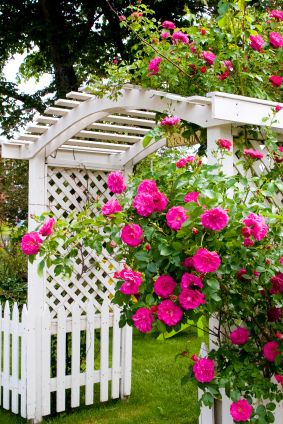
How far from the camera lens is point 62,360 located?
4668 mm

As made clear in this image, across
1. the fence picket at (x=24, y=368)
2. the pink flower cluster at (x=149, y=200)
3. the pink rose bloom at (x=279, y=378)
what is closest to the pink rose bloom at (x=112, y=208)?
the pink flower cluster at (x=149, y=200)

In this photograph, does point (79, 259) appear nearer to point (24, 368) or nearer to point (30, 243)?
point (24, 368)

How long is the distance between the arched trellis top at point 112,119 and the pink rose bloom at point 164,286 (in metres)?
0.81

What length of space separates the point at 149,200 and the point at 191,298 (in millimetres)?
428

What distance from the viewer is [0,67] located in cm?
1170

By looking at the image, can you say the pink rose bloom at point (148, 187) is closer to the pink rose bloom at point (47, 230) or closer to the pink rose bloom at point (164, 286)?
the pink rose bloom at point (164, 286)

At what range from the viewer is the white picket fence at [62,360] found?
14.8ft

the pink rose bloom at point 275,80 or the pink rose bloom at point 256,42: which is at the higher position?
the pink rose bloom at point 256,42

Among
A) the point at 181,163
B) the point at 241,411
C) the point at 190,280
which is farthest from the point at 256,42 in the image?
the point at 241,411

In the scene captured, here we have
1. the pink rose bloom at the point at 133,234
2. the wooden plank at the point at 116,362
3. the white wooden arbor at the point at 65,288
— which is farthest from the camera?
the wooden plank at the point at 116,362

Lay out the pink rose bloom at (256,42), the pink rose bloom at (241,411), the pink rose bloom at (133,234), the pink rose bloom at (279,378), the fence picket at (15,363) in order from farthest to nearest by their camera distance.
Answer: the fence picket at (15,363), the pink rose bloom at (256,42), the pink rose bloom at (279,378), the pink rose bloom at (241,411), the pink rose bloom at (133,234)

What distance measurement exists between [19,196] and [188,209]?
856 centimetres

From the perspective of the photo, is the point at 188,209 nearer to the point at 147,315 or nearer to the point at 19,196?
the point at 147,315

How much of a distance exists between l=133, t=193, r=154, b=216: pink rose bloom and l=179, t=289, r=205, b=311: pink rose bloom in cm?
36
